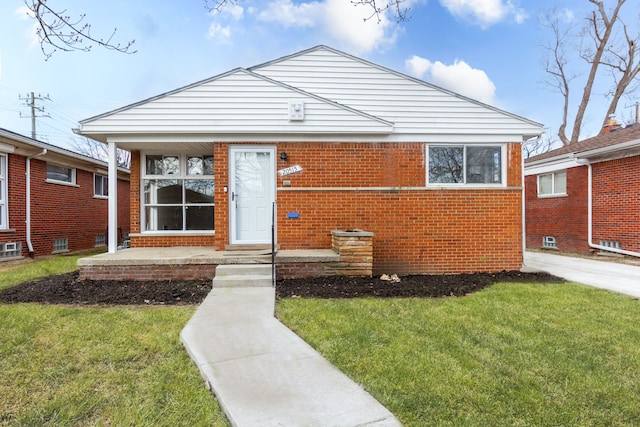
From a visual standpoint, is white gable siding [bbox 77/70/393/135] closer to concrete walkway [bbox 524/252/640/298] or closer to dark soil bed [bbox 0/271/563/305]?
dark soil bed [bbox 0/271/563/305]

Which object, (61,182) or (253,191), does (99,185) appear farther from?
(253,191)

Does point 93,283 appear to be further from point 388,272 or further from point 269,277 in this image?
point 388,272

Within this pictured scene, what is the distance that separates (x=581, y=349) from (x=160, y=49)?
309 inches

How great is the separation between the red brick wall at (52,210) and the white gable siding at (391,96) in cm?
777

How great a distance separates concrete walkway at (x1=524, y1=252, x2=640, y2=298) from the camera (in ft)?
20.5

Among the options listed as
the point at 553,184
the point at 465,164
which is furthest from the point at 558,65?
the point at 465,164

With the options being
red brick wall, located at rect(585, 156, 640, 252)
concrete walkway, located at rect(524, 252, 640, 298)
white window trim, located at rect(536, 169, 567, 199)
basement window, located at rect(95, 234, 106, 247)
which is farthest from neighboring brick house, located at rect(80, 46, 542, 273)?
basement window, located at rect(95, 234, 106, 247)

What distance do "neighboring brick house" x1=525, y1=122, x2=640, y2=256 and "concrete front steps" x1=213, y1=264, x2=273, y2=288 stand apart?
33.8ft

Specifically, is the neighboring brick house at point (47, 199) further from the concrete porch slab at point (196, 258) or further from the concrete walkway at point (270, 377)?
the concrete walkway at point (270, 377)

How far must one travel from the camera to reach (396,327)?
Answer: 397 cm

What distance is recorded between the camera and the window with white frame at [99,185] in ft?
45.3

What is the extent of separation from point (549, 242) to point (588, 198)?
2.54 meters

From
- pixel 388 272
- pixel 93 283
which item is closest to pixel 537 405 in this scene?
pixel 388 272

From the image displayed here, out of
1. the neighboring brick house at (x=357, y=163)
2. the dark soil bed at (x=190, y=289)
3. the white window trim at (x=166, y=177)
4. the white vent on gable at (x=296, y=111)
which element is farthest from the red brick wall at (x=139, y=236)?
the white vent on gable at (x=296, y=111)
